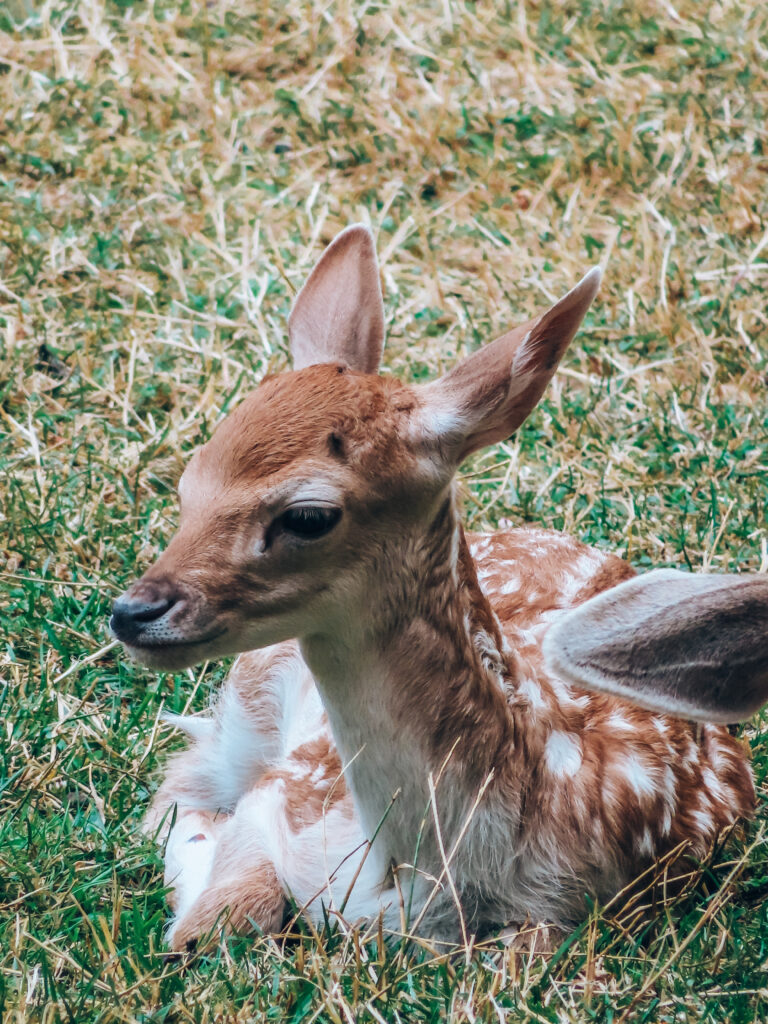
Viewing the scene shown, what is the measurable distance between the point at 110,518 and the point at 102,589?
35 cm

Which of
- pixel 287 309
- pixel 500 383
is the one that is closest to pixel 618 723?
pixel 500 383

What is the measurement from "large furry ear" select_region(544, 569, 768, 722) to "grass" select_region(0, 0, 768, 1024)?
0.78 meters

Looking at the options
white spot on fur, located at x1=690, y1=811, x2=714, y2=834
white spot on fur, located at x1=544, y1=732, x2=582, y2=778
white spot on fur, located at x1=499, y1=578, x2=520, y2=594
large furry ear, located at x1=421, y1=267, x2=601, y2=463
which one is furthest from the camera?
white spot on fur, located at x1=499, y1=578, x2=520, y2=594

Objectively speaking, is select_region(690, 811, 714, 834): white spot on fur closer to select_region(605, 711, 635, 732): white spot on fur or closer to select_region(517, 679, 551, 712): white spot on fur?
select_region(605, 711, 635, 732): white spot on fur

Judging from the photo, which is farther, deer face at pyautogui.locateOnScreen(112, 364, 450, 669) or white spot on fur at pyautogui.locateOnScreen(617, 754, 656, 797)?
white spot on fur at pyautogui.locateOnScreen(617, 754, 656, 797)

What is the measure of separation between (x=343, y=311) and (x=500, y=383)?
67 cm

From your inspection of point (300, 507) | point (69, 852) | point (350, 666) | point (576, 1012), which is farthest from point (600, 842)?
point (69, 852)

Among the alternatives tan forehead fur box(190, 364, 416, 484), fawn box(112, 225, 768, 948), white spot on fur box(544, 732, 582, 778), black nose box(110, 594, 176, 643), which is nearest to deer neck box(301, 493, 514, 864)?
fawn box(112, 225, 768, 948)

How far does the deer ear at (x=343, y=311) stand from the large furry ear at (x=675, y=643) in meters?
1.19

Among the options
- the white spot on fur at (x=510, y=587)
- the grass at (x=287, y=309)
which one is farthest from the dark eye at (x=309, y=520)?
the white spot on fur at (x=510, y=587)

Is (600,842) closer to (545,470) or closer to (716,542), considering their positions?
(716,542)

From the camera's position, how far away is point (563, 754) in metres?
3.25

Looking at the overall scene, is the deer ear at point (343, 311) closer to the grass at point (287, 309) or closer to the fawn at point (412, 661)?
the fawn at point (412, 661)

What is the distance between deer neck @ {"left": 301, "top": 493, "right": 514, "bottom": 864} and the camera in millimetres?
3025
